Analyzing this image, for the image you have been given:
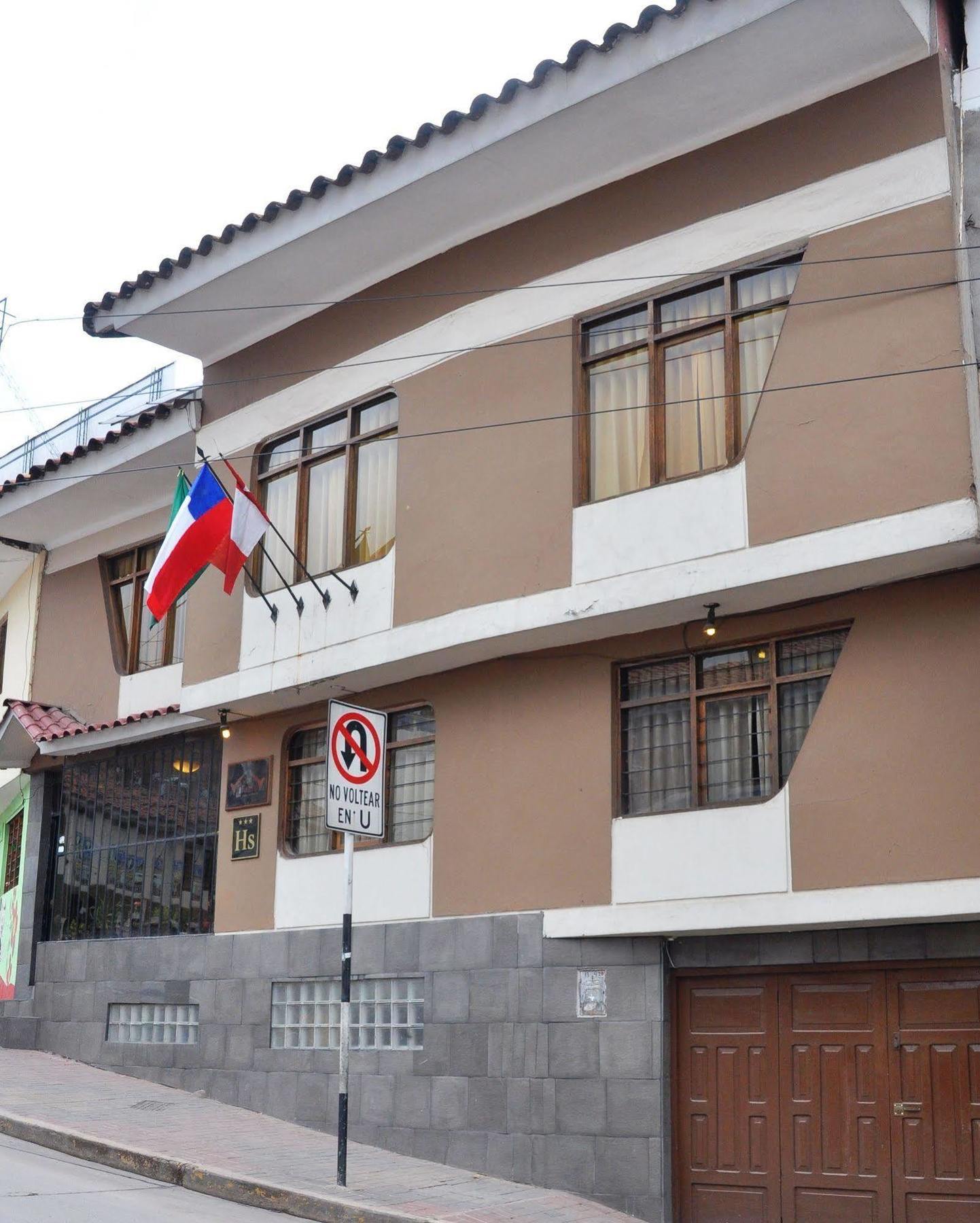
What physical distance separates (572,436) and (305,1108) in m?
6.66

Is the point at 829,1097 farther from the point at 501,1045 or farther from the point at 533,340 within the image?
the point at 533,340

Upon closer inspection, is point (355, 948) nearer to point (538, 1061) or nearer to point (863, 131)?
point (538, 1061)

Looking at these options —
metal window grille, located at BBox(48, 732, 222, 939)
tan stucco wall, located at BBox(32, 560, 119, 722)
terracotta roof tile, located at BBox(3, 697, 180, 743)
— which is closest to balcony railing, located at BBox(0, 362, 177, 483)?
tan stucco wall, located at BBox(32, 560, 119, 722)

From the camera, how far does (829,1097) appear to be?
10781mm

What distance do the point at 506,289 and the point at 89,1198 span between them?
803 cm

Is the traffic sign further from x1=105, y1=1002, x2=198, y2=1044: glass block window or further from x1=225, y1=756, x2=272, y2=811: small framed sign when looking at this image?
x1=105, y1=1002, x2=198, y2=1044: glass block window

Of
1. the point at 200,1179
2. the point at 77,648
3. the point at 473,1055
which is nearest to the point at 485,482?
the point at 473,1055

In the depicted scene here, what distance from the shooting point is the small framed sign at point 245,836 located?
48.9ft

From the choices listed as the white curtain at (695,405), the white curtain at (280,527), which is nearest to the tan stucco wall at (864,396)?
the white curtain at (695,405)

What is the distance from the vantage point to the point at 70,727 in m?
17.4

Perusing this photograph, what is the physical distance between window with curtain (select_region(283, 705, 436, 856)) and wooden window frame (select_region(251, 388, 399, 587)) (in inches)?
61.2

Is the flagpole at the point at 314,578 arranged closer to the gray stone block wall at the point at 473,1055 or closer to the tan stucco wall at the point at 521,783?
the tan stucco wall at the point at 521,783

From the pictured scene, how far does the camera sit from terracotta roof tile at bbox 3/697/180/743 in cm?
1623

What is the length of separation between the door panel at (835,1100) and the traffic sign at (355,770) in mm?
Answer: 3467
